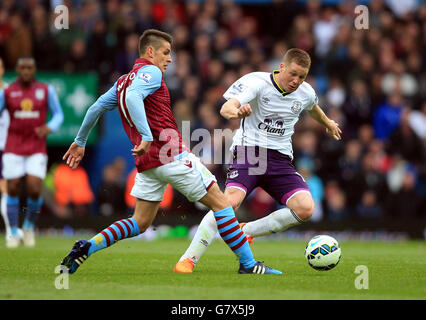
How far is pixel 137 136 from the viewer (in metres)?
8.10

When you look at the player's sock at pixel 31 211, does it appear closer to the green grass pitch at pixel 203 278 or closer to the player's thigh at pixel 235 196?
the green grass pitch at pixel 203 278

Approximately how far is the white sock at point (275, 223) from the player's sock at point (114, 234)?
1742 millimetres

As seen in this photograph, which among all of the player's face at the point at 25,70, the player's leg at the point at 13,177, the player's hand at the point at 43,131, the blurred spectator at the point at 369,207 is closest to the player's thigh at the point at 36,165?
the player's leg at the point at 13,177

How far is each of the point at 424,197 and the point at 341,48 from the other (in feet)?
14.7

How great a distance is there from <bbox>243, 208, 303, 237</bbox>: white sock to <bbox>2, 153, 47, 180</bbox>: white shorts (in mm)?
4749

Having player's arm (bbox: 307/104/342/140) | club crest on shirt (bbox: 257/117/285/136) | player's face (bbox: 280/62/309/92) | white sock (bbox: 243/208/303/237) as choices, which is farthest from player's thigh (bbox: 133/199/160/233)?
player's arm (bbox: 307/104/342/140)

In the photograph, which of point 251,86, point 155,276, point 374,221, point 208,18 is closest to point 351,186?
point 374,221

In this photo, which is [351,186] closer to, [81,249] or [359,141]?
[359,141]

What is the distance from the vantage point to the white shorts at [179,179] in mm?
7992

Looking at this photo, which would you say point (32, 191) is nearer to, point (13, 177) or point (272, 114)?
point (13, 177)

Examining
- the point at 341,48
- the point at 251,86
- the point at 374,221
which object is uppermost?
the point at 341,48

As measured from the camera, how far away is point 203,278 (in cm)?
798

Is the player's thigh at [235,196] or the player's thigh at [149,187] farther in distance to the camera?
the player's thigh at [235,196]

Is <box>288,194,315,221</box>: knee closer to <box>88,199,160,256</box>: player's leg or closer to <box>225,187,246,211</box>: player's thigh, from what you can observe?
<box>225,187,246,211</box>: player's thigh
